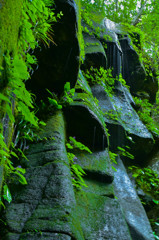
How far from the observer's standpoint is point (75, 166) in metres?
3.69

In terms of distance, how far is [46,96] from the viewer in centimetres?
453

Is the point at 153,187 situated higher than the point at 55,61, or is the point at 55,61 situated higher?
the point at 55,61

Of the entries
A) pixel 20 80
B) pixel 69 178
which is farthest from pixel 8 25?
pixel 69 178

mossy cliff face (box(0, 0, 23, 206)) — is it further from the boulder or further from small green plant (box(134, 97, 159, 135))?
small green plant (box(134, 97, 159, 135))

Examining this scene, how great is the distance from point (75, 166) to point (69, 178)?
884 millimetres

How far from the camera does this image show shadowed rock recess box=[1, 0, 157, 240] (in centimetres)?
221

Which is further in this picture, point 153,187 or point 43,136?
point 153,187

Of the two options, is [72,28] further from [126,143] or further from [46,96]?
[126,143]

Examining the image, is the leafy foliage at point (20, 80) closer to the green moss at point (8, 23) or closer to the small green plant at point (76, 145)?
the green moss at point (8, 23)

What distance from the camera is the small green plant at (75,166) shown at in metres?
3.46

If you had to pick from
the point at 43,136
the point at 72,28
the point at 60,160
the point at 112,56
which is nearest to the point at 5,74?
the point at 60,160

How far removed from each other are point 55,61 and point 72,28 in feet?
2.38

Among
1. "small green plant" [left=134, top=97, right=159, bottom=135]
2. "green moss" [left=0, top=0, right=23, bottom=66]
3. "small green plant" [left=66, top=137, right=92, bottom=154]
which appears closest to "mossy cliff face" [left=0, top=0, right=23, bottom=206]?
"green moss" [left=0, top=0, right=23, bottom=66]

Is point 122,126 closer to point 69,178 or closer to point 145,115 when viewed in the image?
point 145,115
